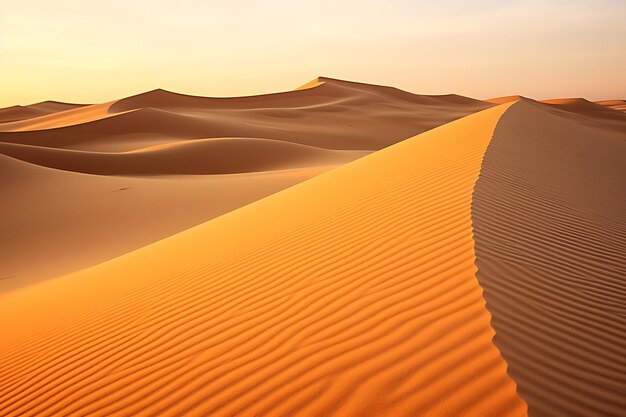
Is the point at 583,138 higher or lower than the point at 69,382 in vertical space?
higher

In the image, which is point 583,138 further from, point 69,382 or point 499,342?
point 69,382

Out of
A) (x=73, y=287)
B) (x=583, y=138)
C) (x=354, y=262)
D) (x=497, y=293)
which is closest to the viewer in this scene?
(x=497, y=293)

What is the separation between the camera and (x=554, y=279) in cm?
338

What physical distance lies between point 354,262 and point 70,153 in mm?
22306

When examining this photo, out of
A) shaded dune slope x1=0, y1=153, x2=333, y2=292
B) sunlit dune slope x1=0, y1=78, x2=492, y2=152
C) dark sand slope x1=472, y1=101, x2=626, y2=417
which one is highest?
sunlit dune slope x1=0, y1=78, x2=492, y2=152

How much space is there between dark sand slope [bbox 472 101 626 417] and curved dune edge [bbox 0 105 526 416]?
0.15m

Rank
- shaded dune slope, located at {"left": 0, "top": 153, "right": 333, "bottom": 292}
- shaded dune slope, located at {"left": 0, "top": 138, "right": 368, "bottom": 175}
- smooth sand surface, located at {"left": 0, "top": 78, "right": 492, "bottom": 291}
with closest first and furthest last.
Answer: shaded dune slope, located at {"left": 0, "top": 153, "right": 333, "bottom": 292}
smooth sand surface, located at {"left": 0, "top": 78, "right": 492, "bottom": 291}
shaded dune slope, located at {"left": 0, "top": 138, "right": 368, "bottom": 175}

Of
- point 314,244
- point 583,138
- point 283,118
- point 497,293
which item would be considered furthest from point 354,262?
point 283,118

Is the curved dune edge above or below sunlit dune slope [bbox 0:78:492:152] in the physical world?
below

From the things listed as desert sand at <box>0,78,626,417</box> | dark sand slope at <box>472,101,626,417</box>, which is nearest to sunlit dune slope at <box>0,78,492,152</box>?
desert sand at <box>0,78,626,417</box>

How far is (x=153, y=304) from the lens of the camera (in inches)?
181

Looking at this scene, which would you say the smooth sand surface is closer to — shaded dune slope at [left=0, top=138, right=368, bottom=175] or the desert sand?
shaded dune slope at [left=0, top=138, right=368, bottom=175]

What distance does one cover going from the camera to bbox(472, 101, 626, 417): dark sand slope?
2.30 metres

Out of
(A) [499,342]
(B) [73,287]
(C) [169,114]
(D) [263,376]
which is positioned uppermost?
(C) [169,114]
